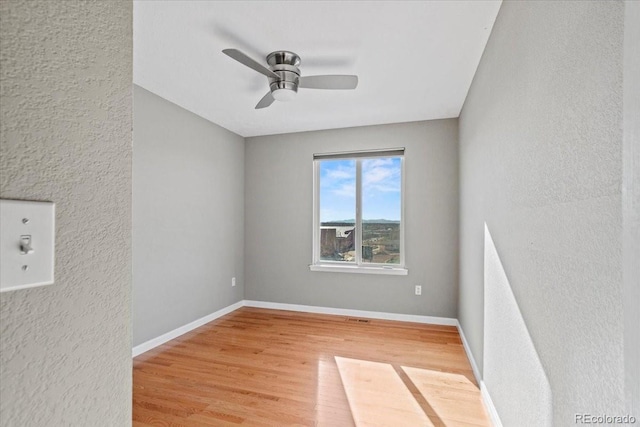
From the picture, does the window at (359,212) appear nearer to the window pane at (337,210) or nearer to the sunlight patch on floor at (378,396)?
the window pane at (337,210)

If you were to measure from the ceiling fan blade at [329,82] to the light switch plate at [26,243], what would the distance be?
2.15 m

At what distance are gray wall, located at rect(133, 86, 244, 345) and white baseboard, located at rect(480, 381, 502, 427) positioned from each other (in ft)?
9.26

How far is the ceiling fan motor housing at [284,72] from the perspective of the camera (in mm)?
2348

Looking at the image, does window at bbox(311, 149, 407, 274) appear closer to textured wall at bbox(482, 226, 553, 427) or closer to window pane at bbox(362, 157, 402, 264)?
window pane at bbox(362, 157, 402, 264)

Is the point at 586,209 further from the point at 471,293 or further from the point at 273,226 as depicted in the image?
the point at 273,226

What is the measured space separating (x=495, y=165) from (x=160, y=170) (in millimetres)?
2901

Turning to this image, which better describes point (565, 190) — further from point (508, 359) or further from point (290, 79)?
point (290, 79)

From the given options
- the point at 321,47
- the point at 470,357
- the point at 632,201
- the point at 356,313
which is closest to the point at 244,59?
the point at 321,47

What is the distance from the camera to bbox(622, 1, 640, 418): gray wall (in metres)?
0.60

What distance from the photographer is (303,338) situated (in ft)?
11.1

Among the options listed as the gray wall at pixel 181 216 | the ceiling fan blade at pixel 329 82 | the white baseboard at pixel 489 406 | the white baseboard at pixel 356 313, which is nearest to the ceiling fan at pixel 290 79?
the ceiling fan blade at pixel 329 82

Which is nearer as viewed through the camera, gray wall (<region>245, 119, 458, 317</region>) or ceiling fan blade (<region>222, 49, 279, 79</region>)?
ceiling fan blade (<region>222, 49, 279, 79</region>)

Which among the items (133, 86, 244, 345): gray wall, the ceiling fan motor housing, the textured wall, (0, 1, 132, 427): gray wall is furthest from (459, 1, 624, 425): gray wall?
(133, 86, 244, 345): gray wall

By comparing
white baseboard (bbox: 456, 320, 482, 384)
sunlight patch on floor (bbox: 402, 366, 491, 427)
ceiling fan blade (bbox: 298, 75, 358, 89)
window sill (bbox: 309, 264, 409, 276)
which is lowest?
sunlight patch on floor (bbox: 402, 366, 491, 427)
